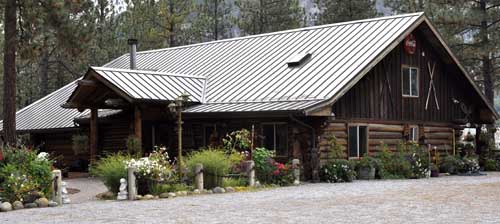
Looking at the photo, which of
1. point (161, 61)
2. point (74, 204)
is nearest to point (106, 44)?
point (161, 61)

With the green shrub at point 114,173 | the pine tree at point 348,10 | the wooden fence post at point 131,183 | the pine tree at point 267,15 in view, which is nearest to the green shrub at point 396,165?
the green shrub at point 114,173

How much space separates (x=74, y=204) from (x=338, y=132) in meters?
10.9

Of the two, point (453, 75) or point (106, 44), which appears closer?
point (453, 75)

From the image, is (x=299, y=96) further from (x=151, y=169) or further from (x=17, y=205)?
(x=17, y=205)

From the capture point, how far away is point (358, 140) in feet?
85.4

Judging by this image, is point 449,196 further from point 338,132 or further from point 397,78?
point 397,78

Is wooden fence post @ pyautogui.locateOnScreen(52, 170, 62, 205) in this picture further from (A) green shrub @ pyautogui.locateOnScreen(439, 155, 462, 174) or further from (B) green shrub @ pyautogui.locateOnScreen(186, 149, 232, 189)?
(A) green shrub @ pyautogui.locateOnScreen(439, 155, 462, 174)

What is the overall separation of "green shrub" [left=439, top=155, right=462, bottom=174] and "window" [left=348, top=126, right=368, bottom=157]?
12.9 ft

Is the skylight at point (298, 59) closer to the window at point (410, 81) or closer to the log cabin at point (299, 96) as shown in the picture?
the log cabin at point (299, 96)

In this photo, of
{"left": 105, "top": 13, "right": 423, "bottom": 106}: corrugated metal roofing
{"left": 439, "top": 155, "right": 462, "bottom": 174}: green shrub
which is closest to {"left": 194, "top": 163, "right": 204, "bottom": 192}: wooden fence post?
{"left": 105, "top": 13, "right": 423, "bottom": 106}: corrugated metal roofing

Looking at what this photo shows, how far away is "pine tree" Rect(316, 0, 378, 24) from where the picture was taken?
1827 inches

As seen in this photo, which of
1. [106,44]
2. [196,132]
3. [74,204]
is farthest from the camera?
[106,44]

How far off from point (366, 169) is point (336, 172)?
1524 mm

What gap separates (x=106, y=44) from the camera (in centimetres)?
4634
